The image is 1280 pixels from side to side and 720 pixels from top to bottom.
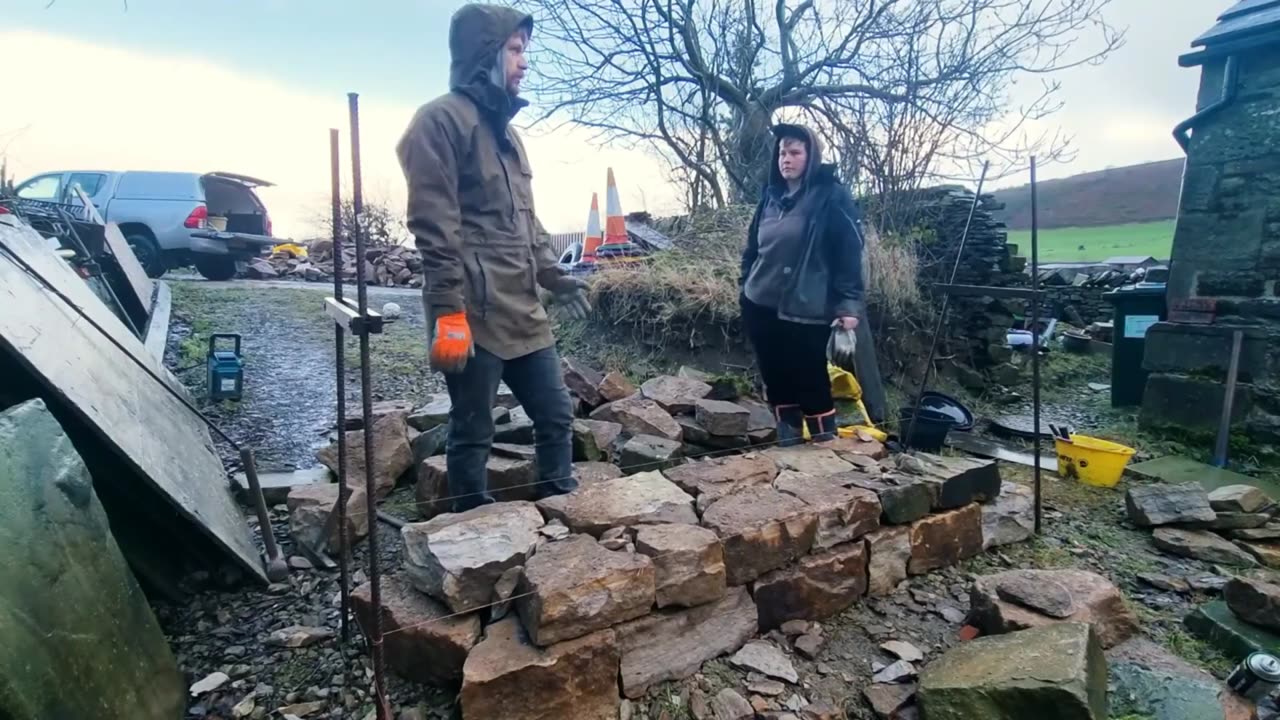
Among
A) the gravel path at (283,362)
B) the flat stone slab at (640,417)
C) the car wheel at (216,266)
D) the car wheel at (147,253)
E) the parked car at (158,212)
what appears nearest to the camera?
the flat stone slab at (640,417)

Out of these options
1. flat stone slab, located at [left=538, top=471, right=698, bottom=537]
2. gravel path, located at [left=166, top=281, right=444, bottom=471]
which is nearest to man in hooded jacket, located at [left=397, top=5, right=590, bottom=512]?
flat stone slab, located at [left=538, top=471, right=698, bottom=537]

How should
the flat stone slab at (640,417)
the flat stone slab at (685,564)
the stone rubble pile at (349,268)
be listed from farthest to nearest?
the stone rubble pile at (349,268) → the flat stone slab at (640,417) → the flat stone slab at (685,564)

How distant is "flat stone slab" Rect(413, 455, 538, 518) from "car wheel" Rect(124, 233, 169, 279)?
29.3 ft

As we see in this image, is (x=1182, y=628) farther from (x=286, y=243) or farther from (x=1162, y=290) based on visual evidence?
(x=286, y=243)

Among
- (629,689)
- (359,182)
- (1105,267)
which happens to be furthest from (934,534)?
(1105,267)

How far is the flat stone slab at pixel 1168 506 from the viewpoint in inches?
131

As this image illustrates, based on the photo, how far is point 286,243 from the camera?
13.2m

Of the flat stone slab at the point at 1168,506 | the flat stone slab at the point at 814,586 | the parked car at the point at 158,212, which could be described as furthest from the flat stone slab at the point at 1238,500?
the parked car at the point at 158,212

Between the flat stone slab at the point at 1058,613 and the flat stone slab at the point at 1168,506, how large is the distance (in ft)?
4.00

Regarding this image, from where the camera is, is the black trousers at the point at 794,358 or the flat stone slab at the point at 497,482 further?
the black trousers at the point at 794,358

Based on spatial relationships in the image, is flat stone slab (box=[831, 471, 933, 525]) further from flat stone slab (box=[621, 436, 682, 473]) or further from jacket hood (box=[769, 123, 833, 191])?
jacket hood (box=[769, 123, 833, 191])

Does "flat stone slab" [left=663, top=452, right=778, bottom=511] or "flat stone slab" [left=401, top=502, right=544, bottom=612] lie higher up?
"flat stone slab" [left=663, top=452, right=778, bottom=511]

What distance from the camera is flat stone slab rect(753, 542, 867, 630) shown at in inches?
94.0

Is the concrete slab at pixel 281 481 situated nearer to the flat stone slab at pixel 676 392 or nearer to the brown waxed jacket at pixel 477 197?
the brown waxed jacket at pixel 477 197
